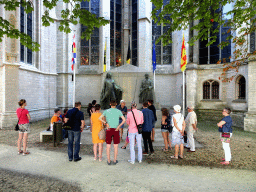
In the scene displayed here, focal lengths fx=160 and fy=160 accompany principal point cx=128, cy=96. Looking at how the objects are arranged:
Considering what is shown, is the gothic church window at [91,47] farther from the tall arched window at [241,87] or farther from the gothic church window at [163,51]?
the tall arched window at [241,87]

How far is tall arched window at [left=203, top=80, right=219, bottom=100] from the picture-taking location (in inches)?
539

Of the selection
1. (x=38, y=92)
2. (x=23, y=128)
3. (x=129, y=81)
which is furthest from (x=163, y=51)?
(x=23, y=128)

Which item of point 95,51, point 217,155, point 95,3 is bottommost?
point 217,155

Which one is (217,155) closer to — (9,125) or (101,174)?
(101,174)

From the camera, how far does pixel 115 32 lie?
18.2m

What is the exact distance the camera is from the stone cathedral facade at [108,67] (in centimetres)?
995

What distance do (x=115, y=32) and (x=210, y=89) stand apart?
1170 centimetres

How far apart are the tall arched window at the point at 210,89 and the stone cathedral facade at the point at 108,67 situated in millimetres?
75

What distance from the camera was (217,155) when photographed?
4.98 meters

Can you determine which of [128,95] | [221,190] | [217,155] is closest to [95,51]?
[128,95]

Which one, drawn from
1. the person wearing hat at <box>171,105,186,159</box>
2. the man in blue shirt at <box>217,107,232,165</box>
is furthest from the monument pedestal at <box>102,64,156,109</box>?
the man in blue shirt at <box>217,107,232,165</box>

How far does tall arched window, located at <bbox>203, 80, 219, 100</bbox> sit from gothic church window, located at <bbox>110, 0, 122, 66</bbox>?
9.41 m

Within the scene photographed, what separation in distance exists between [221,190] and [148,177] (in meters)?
1.40

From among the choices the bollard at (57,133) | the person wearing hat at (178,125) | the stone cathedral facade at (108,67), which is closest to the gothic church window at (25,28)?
the stone cathedral facade at (108,67)
